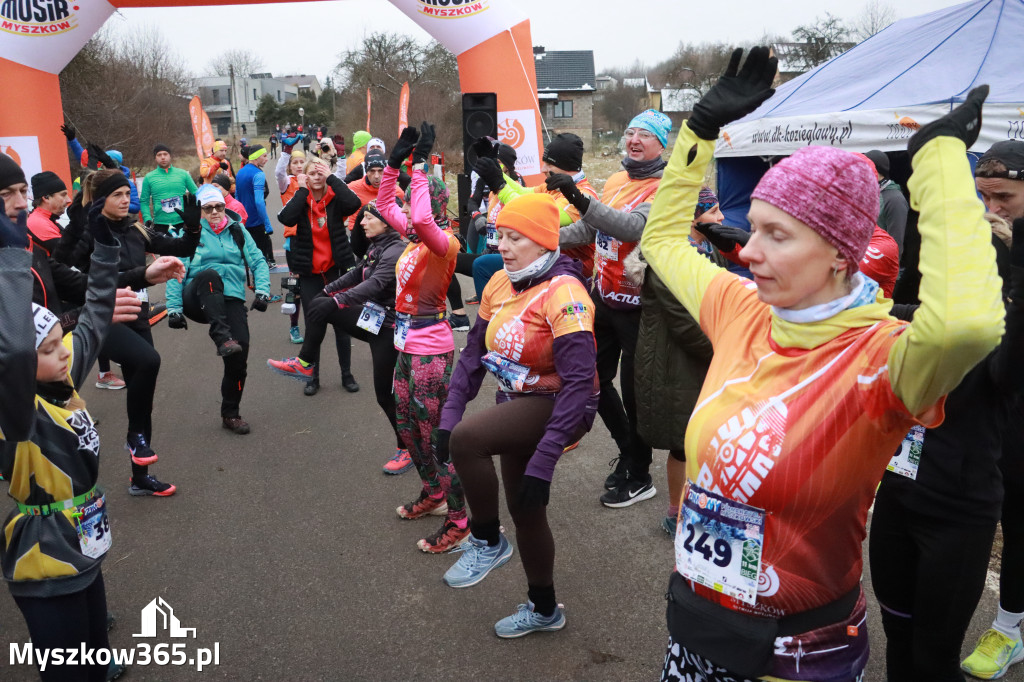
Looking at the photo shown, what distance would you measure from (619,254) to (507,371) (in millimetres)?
1446

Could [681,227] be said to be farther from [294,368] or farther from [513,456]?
[294,368]

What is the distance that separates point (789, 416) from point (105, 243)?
8.35ft

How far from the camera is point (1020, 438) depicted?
8.52ft

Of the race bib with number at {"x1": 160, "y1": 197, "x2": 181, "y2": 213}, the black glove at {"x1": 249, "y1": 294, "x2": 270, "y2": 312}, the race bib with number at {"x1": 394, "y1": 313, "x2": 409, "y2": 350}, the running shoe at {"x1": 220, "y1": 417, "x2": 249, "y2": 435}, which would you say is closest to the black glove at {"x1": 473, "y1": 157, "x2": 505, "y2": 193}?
the race bib with number at {"x1": 394, "y1": 313, "x2": 409, "y2": 350}

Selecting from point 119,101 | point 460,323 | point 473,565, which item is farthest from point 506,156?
point 119,101

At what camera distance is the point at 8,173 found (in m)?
3.98

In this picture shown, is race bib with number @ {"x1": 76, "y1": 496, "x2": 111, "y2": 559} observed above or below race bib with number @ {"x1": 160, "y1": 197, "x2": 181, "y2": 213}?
below

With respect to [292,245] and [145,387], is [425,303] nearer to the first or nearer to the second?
[145,387]

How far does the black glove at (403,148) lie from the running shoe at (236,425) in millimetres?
2742

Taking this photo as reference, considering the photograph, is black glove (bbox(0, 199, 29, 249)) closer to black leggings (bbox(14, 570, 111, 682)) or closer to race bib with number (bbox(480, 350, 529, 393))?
black leggings (bbox(14, 570, 111, 682))

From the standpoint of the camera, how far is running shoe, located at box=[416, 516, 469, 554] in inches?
159

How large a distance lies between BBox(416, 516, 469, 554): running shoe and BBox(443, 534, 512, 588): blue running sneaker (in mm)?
282

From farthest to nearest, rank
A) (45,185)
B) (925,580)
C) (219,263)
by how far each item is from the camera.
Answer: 1. (219,263)
2. (45,185)
3. (925,580)

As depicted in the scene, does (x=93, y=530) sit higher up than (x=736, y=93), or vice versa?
(x=736, y=93)
